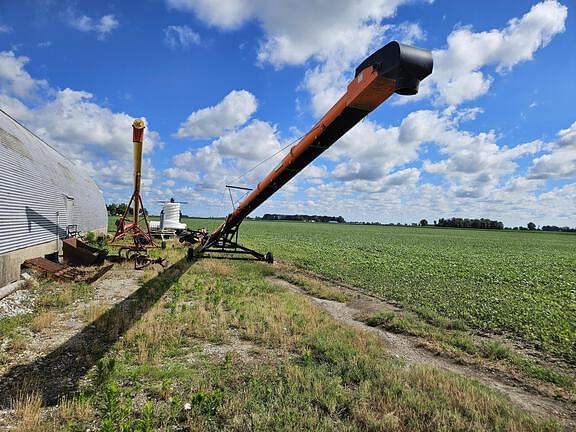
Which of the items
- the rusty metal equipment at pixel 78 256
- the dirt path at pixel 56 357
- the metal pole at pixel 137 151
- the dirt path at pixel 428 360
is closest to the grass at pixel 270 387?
the dirt path at pixel 56 357

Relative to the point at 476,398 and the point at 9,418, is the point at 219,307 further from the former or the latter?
the point at 476,398

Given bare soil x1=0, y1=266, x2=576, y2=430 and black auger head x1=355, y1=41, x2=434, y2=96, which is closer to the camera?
black auger head x1=355, y1=41, x2=434, y2=96

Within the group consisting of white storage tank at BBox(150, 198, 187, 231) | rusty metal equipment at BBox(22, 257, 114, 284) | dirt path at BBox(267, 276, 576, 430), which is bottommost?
dirt path at BBox(267, 276, 576, 430)

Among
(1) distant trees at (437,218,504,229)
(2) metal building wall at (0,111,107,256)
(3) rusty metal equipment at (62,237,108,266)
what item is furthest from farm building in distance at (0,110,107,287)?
(1) distant trees at (437,218,504,229)

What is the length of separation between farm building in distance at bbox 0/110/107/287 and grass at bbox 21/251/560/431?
710 cm

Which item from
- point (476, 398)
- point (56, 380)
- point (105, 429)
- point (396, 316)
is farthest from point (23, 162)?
point (476, 398)

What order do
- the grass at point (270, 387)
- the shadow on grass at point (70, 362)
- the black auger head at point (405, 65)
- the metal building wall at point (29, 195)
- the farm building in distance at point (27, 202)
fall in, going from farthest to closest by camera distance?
the metal building wall at point (29, 195) < the farm building in distance at point (27, 202) < the shadow on grass at point (70, 362) < the grass at point (270, 387) < the black auger head at point (405, 65)

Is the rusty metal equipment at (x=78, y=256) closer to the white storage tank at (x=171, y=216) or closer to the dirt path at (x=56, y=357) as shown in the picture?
the dirt path at (x=56, y=357)

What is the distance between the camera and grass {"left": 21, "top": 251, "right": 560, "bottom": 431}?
4516 millimetres

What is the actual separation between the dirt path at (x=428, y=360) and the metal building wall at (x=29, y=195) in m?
11.4

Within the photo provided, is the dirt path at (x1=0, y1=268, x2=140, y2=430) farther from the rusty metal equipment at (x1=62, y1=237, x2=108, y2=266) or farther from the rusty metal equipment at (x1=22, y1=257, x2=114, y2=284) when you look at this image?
the rusty metal equipment at (x1=62, y1=237, x2=108, y2=266)

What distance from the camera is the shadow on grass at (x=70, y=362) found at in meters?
5.14

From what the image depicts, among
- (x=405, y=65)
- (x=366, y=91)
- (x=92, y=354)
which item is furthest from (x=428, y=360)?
(x=92, y=354)

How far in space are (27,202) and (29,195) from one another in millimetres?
468
